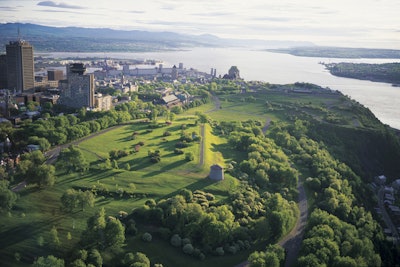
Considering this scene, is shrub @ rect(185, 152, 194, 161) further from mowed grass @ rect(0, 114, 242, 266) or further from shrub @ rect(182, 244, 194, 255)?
shrub @ rect(182, 244, 194, 255)

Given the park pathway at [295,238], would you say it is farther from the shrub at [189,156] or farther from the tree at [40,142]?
the tree at [40,142]

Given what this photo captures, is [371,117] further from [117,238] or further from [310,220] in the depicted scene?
[117,238]

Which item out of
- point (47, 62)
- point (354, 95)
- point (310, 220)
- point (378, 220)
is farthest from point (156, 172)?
point (47, 62)

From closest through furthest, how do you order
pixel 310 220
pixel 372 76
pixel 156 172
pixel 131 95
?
pixel 310 220 < pixel 156 172 < pixel 131 95 < pixel 372 76

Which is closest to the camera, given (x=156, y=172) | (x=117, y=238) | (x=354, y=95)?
(x=117, y=238)

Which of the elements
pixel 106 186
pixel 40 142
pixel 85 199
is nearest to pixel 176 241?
pixel 85 199

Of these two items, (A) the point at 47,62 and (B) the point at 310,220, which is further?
(A) the point at 47,62

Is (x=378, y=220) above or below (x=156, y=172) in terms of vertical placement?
below
